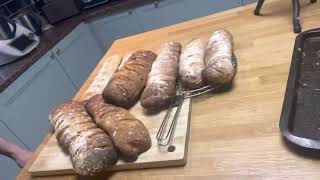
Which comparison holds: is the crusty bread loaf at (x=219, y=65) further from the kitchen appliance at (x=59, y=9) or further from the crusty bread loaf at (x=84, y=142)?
the kitchen appliance at (x=59, y=9)

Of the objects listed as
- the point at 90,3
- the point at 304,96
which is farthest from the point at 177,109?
the point at 90,3

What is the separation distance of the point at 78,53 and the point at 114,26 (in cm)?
32

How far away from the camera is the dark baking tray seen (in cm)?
56

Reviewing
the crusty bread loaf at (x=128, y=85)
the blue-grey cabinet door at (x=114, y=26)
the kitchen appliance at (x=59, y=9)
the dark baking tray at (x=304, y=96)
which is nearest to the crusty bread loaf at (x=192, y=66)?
the crusty bread loaf at (x=128, y=85)

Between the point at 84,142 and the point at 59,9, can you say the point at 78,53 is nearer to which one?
the point at 59,9

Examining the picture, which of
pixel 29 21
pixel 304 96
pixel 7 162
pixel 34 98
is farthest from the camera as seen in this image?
pixel 29 21

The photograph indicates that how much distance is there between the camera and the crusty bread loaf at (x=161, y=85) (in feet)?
2.48

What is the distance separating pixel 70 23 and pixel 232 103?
172cm

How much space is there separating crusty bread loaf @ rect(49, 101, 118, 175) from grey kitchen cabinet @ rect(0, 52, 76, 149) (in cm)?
102

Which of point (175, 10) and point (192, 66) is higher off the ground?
point (192, 66)

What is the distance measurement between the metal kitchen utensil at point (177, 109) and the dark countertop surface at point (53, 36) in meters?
1.21

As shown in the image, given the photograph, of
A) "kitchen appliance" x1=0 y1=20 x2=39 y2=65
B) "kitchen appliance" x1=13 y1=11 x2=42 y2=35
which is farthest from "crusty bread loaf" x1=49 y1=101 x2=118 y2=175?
"kitchen appliance" x1=13 y1=11 x2=42 y2=35

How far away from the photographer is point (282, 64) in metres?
0.77

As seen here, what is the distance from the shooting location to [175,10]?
2002mm
